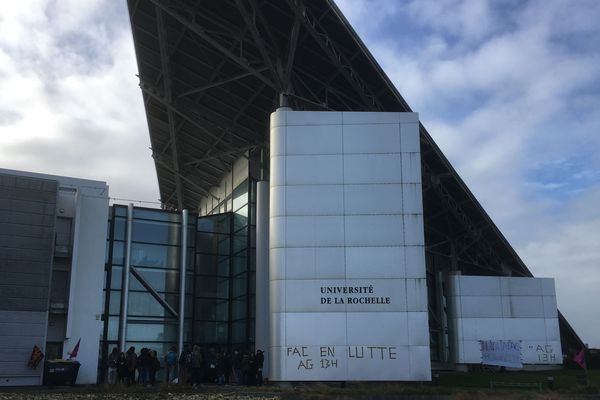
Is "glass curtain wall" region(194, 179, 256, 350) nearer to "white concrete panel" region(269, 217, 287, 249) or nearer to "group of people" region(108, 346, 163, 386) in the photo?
"group of people" region(108, 346, 163, 386)

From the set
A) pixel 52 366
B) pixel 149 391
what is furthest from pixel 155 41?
pixel 149 391

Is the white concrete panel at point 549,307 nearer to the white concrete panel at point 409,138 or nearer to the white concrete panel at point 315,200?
the white concrete panel at point 409,138

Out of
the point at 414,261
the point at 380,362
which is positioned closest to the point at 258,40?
the point at 414,261

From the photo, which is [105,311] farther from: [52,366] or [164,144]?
[164,144]

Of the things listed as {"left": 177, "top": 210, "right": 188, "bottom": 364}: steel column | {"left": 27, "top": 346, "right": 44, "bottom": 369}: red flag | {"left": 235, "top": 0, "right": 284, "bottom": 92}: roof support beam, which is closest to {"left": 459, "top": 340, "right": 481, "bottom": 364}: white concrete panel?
{"left": 177, "top": 210, "right": 188, "bottom": 364}: steel column

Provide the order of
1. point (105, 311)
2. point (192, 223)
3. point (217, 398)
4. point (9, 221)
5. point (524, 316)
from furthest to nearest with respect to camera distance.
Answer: point (524, 316) < point (192, 223) < point (105, 311) < point (9, 221) < point (217, 398)

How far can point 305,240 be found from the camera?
23906 mm

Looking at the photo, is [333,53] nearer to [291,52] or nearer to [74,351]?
[291,52]

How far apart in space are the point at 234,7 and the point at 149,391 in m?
15.3

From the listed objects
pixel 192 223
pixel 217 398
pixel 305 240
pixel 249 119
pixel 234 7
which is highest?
pixel 234 7

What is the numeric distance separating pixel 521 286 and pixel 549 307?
1.84 metres

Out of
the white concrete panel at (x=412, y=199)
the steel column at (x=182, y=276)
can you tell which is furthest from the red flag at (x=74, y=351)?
the white concrete panel at (x=412, y=199)

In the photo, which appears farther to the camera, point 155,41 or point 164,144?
point 164,144

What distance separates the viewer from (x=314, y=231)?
2397cm
